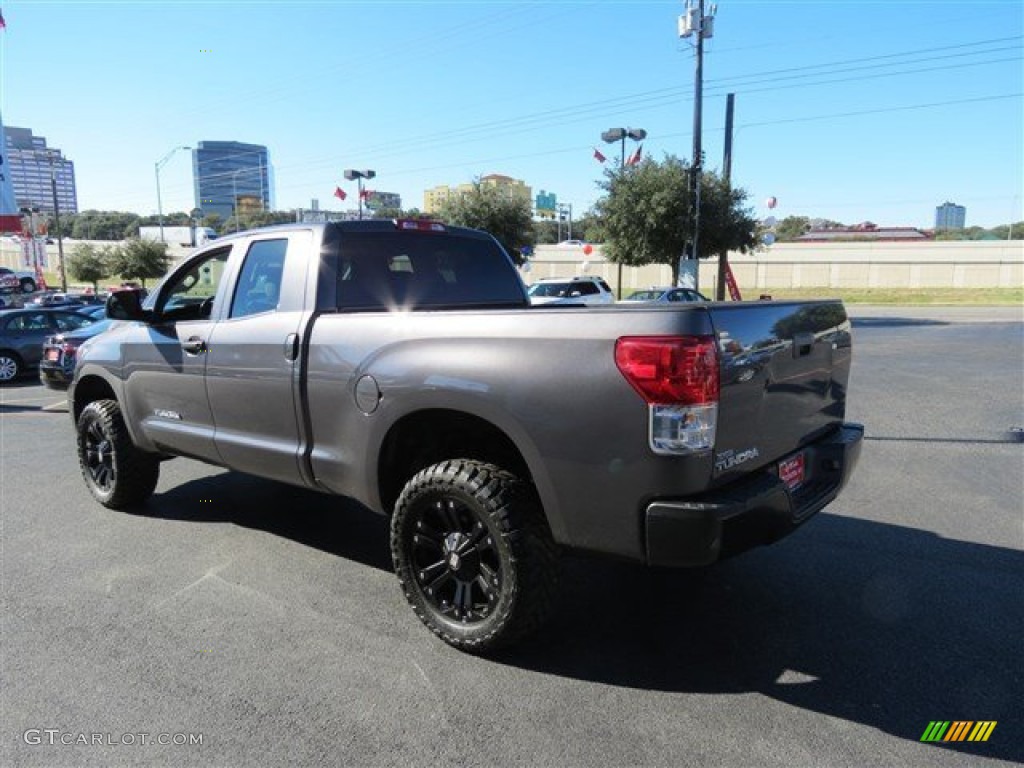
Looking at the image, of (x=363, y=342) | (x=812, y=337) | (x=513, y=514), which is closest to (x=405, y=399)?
(x=363, y=342)

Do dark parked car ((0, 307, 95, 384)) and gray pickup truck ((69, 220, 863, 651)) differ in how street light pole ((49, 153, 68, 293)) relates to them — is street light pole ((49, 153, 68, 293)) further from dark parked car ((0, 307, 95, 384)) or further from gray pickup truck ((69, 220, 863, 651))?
gray pickup truck ((69, 220, 863, 651))

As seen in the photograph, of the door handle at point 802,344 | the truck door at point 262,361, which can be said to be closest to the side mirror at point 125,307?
the truck door at point 262,361

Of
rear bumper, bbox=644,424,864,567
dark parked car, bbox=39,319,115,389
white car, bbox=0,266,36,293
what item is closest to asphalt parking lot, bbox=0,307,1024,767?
rear bumper, bbox=644,424,864,567

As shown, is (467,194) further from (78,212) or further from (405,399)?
(78,212)

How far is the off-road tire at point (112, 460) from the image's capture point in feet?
17.1

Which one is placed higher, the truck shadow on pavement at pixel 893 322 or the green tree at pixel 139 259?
the green tree at pixel 139 259

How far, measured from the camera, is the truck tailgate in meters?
2.74

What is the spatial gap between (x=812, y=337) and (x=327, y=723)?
2.71 m

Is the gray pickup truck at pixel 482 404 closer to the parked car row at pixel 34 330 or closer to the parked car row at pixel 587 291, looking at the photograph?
the parked car row at pixel 34 330

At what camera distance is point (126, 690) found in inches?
118

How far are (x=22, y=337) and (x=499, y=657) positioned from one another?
565 inches

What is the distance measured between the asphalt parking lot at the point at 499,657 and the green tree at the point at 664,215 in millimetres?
21047

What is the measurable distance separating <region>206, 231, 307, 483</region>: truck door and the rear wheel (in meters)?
12.1

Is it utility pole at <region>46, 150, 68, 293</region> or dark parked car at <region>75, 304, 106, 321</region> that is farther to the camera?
utility pole at <region>46, 150, 68, 293</region>
